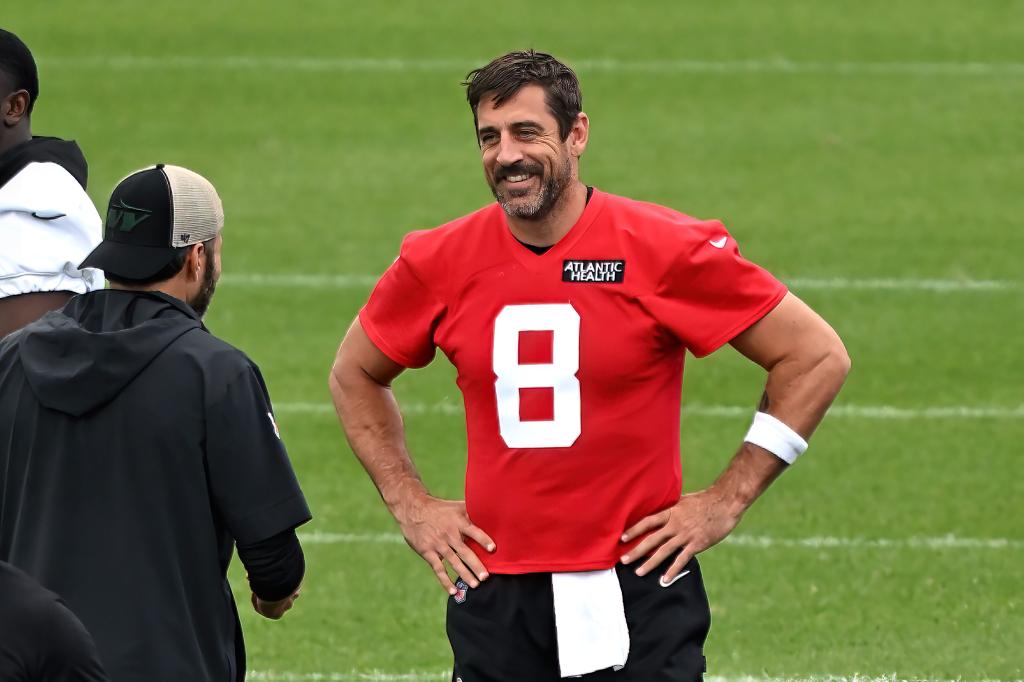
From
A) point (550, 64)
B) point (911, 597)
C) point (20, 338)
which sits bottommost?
point (911, 597)

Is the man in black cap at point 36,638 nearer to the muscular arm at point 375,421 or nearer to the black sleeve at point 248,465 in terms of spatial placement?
the black sleeve at point 248,465

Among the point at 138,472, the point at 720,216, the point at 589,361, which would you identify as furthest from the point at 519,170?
the point at 720,216

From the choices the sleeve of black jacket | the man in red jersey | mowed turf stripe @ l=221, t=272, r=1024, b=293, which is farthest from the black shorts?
mowed turf stripe @ l=221, t=272, r=1024, b=293

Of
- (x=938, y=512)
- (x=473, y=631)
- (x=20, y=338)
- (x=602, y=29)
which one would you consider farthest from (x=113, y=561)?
(x=602, y=29)

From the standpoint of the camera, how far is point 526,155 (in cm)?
429

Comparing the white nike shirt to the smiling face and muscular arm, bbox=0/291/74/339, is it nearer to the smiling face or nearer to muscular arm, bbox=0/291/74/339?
muscular arm, bbox=0/291/74/339

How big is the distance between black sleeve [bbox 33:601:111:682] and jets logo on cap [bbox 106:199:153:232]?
1217 millimetres

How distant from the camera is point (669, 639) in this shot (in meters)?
4.27

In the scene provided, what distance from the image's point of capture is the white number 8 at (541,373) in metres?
4.26

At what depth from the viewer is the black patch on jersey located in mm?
4266

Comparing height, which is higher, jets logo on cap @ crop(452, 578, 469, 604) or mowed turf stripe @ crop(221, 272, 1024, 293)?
jets logo on cap @ crop(452, 578, 469, 604)

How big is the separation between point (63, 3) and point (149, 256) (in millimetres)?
14099

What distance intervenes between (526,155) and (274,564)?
3.52 feet

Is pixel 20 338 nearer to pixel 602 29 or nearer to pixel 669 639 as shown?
pixel 669 639
